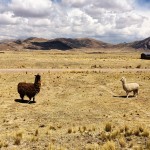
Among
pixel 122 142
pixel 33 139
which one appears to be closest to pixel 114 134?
pixel 122 142

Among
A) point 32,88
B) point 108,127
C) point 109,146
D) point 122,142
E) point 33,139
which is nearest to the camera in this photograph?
point 109,146

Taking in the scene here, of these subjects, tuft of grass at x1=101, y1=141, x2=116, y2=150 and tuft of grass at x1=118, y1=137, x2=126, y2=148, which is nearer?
tuft of grass at x1=101, y1=141, x2=116, y2=150

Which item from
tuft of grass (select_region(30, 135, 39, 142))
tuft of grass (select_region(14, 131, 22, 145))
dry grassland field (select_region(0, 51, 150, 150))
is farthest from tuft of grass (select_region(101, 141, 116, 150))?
tuft of grass (select_region(14, 131, 22, 145))

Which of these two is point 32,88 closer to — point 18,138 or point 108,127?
point 108,127

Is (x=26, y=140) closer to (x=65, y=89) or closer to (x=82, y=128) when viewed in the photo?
(x=82, y=128)

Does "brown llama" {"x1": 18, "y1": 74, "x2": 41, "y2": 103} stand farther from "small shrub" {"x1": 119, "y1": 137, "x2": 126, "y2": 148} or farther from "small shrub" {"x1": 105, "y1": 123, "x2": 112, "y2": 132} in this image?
"small shrub" {"x1": 119, "y1": 137, "x2": 126, "y2": 148}

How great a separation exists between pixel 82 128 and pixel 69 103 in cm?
797

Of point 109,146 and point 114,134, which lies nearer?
point 109,146

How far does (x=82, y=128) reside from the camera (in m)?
16.9

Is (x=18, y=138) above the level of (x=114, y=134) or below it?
below

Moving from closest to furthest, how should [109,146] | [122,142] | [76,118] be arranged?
[109,146] → [122,142] → [76,118]

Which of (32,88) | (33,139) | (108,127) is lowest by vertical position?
(33,139)

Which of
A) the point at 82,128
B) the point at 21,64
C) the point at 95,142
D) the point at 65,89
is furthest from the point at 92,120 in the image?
the point at 21,64

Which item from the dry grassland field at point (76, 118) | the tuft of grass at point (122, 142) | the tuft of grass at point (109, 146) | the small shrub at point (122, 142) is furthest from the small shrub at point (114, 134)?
the tuft of grass at point (109, 146)
